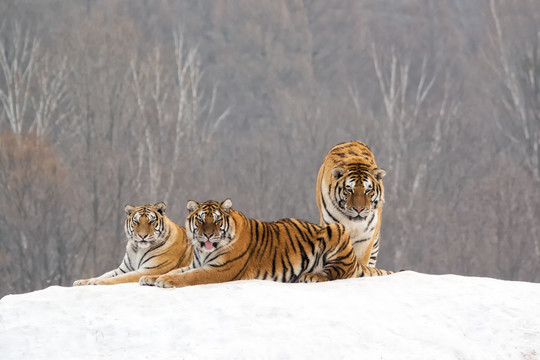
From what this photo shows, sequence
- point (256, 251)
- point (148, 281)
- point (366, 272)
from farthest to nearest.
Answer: point (366, 272)
point (256, 251)
point (148, 281)

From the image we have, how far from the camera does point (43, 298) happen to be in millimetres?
6117

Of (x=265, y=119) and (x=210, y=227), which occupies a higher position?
(x=265, y=119)

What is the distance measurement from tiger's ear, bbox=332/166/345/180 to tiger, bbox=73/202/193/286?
1.33 meters

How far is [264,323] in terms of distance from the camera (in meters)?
5.65

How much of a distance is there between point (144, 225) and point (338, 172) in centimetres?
158

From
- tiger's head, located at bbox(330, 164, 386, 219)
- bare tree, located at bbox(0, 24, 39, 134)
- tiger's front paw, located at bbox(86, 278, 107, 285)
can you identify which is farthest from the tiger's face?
bare tree, located at bbox(0, 24, 39, 134)

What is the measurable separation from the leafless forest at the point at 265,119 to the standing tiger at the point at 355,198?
54.7ft

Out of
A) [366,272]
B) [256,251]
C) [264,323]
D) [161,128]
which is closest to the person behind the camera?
[264,323]

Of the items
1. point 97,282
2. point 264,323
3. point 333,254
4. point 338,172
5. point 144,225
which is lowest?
point 264,323

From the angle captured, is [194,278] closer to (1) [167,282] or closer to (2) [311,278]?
(1) [167,282]

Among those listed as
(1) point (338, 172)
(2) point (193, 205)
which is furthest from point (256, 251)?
(1) point (338, 172)

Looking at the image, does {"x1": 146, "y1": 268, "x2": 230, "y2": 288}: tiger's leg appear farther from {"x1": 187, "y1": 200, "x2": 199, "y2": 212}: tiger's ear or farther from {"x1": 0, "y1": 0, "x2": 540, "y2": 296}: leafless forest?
{"x1": 0, "y1": 0, "x2": 540, "y2": 296}: leafless forest

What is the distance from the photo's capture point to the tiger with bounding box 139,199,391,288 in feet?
20.5

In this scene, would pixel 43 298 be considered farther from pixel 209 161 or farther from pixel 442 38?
pixel 442 38
